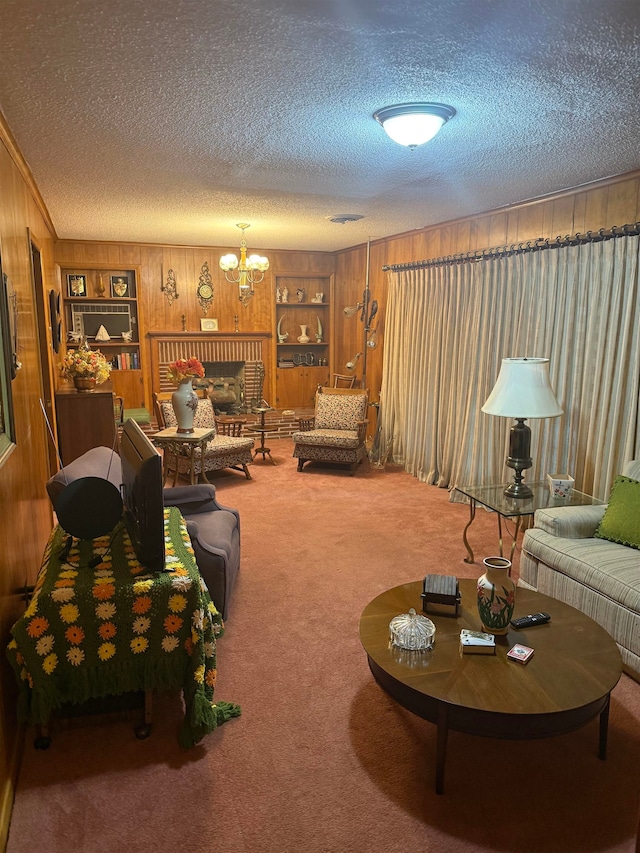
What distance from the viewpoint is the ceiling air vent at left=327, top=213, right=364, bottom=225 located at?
5.14m

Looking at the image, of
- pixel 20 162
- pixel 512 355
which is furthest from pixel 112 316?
pixel 512 355

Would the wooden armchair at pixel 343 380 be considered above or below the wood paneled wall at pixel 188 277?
below

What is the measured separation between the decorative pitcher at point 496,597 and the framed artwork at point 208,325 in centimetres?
611

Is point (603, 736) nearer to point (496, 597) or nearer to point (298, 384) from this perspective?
point (496, 597)

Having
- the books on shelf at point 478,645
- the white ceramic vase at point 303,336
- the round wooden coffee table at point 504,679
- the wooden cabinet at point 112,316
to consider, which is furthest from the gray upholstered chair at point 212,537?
the white ceramic vase at point 303,336

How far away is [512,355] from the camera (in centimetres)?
484

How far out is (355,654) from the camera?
9.34 feet

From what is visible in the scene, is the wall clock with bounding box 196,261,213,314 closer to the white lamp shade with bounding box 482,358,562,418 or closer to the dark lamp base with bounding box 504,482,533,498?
the white lamp shade with bounding box 482,358,562,418

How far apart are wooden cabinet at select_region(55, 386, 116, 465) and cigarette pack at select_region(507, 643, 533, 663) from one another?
147 inches

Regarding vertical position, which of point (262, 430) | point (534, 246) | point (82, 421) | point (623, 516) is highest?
point (534, 246)

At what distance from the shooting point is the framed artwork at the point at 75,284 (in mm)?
7234

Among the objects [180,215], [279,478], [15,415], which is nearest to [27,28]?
[15,415]

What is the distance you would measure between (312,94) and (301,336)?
5.87 meters

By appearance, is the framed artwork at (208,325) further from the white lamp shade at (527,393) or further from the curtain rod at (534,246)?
the white lamp shade at (527,393)
